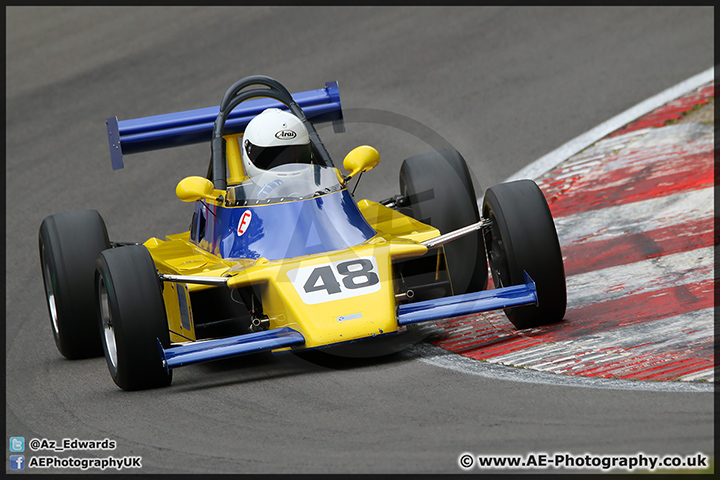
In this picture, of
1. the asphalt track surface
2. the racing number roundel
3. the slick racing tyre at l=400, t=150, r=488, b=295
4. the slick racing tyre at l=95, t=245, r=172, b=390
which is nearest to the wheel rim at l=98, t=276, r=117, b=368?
the asphalt track surface

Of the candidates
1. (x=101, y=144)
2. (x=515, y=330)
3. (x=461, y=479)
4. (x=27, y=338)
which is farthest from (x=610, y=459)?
(x=101, y=144)

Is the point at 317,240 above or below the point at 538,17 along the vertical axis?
Answer: below

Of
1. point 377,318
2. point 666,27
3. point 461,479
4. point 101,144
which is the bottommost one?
point 461,479

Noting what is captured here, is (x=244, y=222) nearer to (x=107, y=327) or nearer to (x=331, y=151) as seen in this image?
(x=107, y=327)

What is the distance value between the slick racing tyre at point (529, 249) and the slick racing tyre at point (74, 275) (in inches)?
114

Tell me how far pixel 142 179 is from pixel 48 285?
15.6ft

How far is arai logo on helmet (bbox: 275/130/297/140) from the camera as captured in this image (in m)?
7.21

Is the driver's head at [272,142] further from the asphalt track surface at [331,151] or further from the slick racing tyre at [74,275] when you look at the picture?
the asphalt track surface at [331,151]

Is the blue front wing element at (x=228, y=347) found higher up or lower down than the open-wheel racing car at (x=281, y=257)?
lower down

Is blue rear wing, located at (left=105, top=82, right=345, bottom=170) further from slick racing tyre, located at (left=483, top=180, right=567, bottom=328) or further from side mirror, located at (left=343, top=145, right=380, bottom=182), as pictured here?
slick racing tyre, located at (left=483, top=180, right=567, bottom=328)

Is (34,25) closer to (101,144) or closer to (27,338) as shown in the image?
(101,144)

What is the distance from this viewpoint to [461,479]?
14.2 feet

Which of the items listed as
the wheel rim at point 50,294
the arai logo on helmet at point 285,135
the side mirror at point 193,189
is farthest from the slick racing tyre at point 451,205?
the wheel rim at point 50,294

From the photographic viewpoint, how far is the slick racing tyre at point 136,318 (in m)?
6.07
